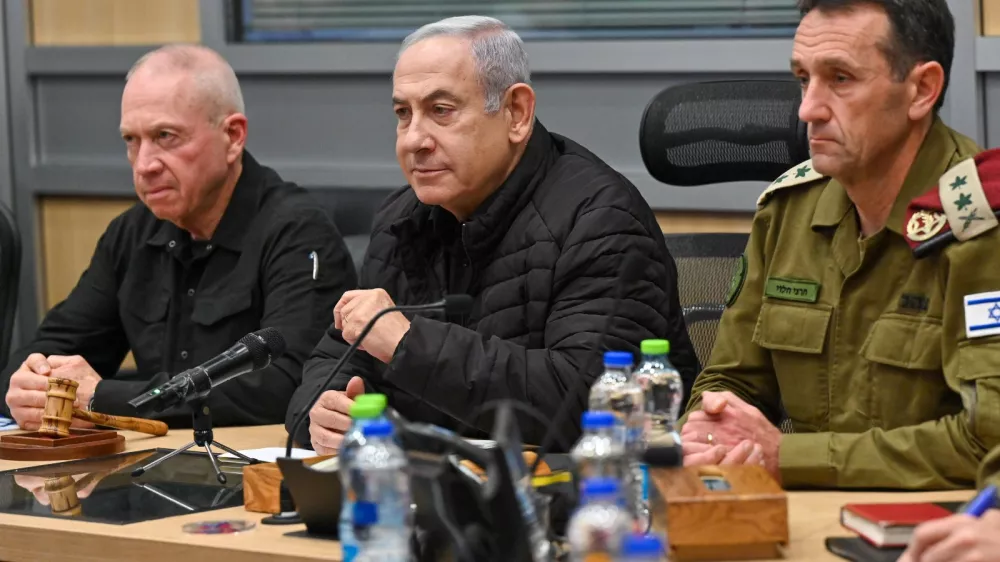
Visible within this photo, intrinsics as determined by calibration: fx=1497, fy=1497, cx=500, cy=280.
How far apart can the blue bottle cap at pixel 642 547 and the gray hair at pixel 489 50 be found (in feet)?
5.21

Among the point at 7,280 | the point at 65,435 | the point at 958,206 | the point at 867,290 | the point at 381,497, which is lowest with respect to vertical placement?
the point at 65,435

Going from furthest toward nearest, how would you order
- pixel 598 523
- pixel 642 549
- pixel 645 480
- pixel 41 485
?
pixel 41 485
pixel 645 480
pixel 598 523
pixel 642 549

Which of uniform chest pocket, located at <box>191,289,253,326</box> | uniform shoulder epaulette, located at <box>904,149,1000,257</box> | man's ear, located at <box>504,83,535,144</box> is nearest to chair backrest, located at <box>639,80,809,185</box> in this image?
man's ear, located at <box>504,83,535,144</box>

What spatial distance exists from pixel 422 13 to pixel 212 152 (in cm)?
128

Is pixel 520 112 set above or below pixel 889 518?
above

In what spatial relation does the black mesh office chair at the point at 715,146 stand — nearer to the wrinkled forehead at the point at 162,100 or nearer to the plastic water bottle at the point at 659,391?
the plastic water bottle at the point at 659,391

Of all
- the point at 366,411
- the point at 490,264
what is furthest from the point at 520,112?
the point at 366,411

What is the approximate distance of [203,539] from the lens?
2051 mm

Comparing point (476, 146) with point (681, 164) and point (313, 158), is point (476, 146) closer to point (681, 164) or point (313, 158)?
point (681, 164)

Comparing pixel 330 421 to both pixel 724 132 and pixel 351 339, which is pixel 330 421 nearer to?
pixel 351 339

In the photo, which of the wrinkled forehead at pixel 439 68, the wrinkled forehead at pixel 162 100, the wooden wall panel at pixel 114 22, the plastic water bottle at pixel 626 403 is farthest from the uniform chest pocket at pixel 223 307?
the wooden wall panel at pixel 114 22

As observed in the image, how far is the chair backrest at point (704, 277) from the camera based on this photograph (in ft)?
9.70

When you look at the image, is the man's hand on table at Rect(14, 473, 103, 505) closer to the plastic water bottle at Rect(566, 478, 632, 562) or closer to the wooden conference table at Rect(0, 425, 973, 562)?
the wooden conference table at Rect(0, 425, 973, 562)

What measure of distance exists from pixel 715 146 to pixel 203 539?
1.30 m
